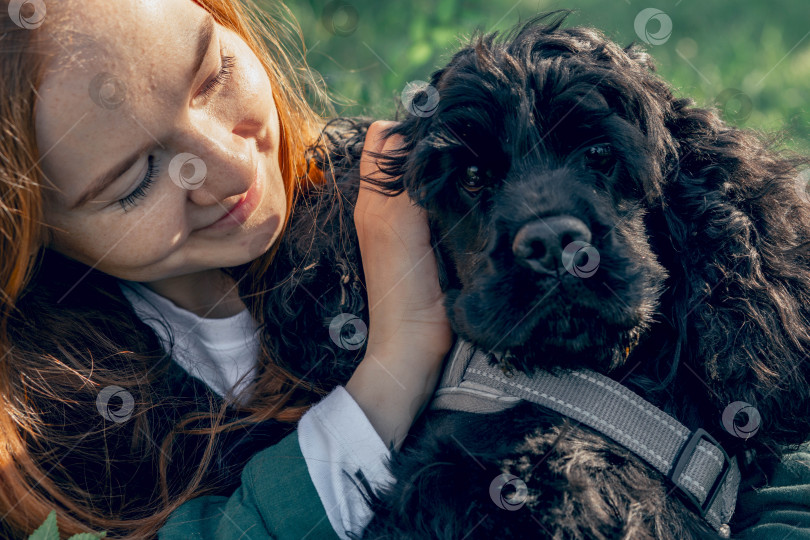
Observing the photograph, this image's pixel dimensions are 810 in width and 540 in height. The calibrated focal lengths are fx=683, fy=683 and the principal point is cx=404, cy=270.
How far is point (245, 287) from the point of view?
8.21ft

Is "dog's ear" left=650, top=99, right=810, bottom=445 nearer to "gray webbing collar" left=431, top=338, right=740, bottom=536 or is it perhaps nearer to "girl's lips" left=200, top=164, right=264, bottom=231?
"gray webbing collar" left=431, top=338, right=740, bottom=536

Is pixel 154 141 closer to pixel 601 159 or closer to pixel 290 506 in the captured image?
pixel 290 506

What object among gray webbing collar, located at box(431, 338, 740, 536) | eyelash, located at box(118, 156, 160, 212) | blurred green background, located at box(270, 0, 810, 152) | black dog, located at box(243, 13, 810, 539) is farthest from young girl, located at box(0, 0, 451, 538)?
blurred green background, located at box(270, 0, 810, 152)

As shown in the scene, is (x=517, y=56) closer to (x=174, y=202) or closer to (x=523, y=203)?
(x=523, y=203)

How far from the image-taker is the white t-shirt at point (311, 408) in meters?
1.94

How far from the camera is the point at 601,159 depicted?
1879 mm

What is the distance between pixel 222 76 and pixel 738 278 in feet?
5.34

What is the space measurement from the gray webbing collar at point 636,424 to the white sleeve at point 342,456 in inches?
13.1

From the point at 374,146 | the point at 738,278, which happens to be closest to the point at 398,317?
the point at 374,146

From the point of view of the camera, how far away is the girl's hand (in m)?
2.07

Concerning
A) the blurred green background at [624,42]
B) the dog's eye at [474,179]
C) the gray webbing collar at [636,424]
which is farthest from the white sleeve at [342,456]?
the blurred green background at [624,42]

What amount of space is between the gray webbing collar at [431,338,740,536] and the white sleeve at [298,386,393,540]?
1.09 ft

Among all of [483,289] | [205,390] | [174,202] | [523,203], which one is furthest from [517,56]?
[205,390]

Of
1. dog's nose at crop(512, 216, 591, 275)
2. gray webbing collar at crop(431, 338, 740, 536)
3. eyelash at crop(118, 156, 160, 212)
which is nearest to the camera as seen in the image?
dog's nose at crop(512, 216, 591, 275)
